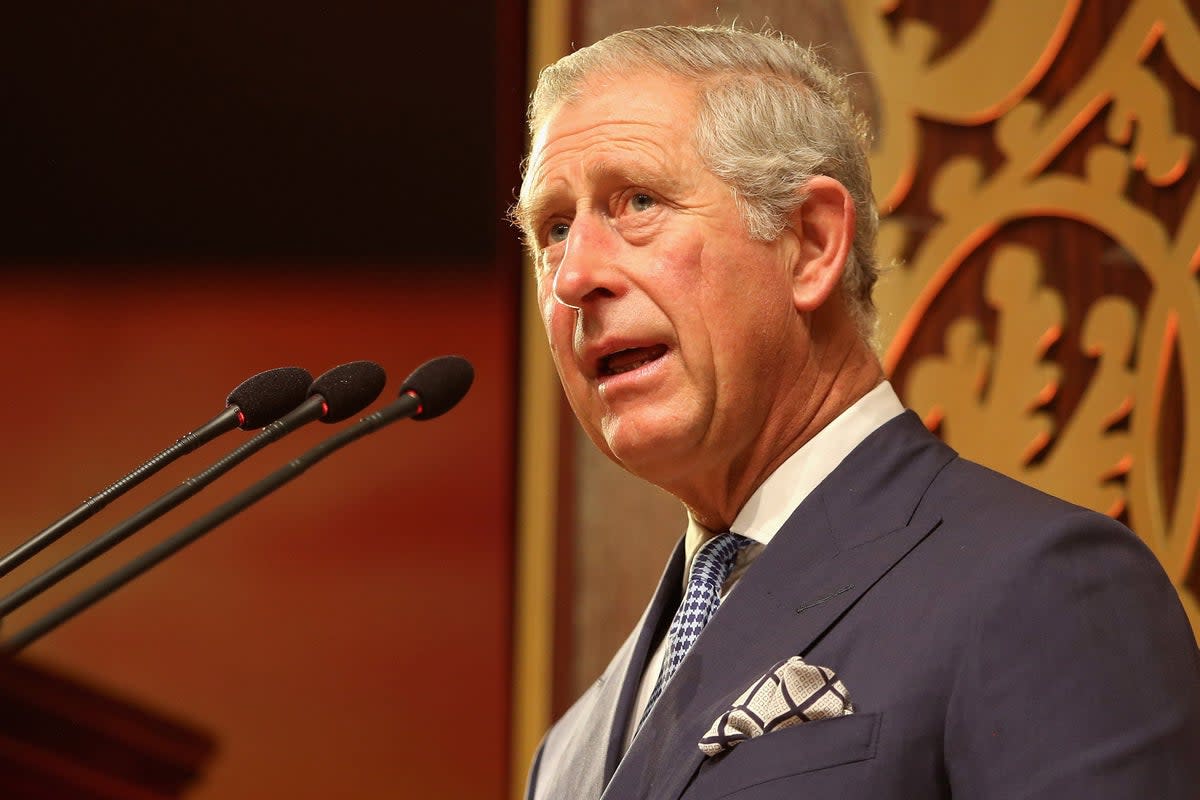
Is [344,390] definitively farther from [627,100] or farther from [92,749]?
[92,749]

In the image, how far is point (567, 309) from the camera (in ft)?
4.70

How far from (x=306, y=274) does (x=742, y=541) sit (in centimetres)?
142

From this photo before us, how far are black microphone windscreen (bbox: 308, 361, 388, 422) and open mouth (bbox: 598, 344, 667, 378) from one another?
26 centimetres

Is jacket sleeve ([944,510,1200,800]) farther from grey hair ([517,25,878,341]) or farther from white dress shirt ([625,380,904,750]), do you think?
grey hair ([517,25,878,341])

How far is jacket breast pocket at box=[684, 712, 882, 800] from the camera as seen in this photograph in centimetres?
109

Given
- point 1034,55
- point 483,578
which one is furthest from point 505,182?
point 1034,55

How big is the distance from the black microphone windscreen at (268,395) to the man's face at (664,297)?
284 millimetres

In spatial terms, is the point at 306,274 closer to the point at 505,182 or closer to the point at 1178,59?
the point at 505,182

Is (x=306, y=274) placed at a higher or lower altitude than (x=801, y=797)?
higher

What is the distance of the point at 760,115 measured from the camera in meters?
1.41

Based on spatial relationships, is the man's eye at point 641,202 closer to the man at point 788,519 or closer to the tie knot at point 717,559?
the man at point 788,519

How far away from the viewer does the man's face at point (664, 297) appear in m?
1.36

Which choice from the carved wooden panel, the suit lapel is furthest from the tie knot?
the carved wooden panel

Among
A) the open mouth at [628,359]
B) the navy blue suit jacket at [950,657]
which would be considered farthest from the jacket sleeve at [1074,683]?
the open mouth at [628,359]
